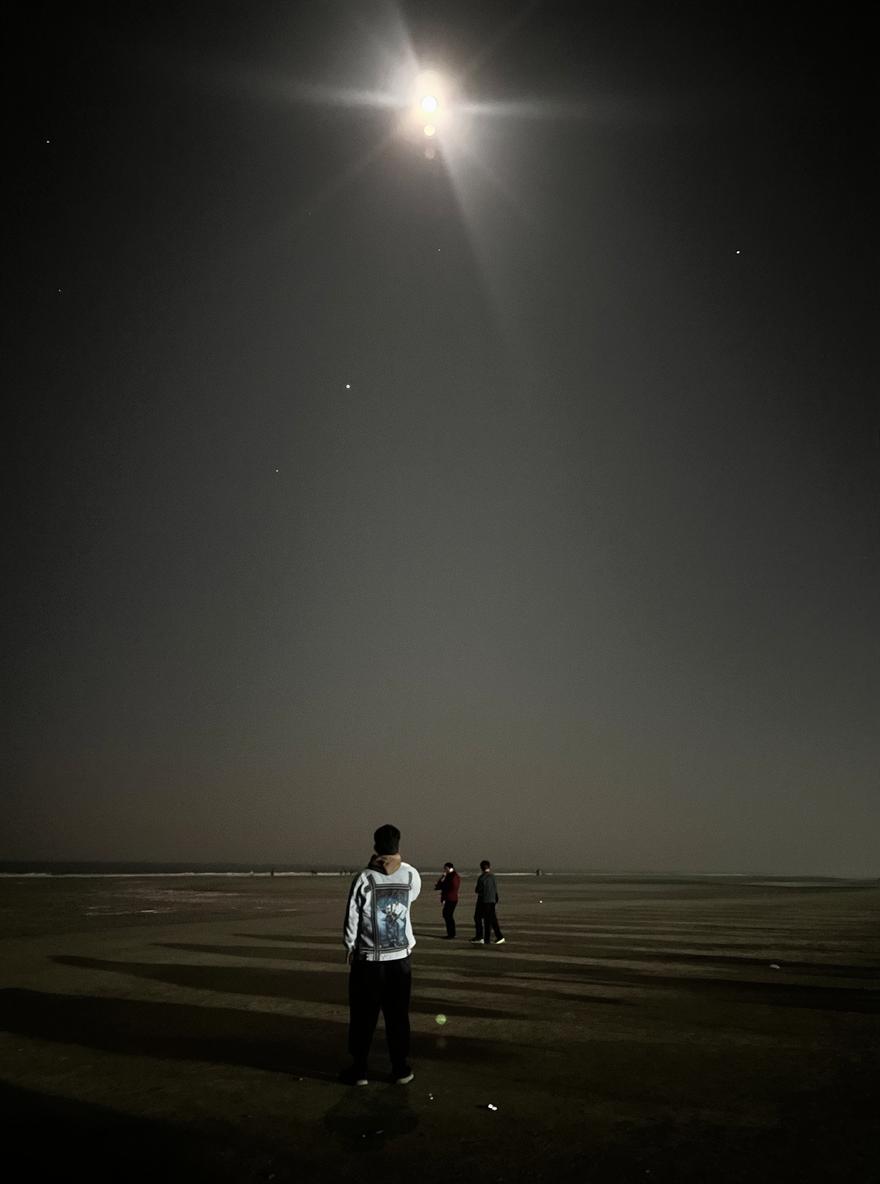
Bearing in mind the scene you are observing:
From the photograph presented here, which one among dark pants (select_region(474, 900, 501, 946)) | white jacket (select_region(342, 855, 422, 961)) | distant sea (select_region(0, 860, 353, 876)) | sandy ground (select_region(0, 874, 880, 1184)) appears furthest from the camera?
distant sea (select_region(0, 860, 353, 876))

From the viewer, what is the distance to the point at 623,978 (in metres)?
11.3

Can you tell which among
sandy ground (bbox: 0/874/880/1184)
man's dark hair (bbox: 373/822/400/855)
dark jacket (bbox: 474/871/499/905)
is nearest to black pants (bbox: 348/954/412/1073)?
sandy ground (bbox: 0/874/880/1184)

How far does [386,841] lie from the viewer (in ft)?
21.2

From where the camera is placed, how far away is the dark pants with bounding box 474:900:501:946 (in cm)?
1565

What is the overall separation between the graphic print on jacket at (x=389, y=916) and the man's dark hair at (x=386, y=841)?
0.74ft

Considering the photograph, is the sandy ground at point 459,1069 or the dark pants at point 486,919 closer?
the sandy ground at point 459,1069

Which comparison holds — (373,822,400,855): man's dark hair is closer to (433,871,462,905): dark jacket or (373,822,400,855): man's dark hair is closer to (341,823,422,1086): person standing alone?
(341,823,422,1086): person standing alone

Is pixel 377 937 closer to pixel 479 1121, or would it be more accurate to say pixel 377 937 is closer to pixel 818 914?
pixel 479 1121

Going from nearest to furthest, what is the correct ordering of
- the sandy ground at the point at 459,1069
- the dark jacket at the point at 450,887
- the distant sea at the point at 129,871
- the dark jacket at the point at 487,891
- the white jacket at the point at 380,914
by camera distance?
the sandy ground at the point at 459,1069 → the white jacket at the point at 380,914 → the dark jacket at the point at 487,891 → the dark jacket at the point at 450,887 → the distant sea at the point at 129,871

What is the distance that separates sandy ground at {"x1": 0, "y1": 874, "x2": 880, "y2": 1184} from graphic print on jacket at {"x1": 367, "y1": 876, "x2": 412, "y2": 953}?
0.97m

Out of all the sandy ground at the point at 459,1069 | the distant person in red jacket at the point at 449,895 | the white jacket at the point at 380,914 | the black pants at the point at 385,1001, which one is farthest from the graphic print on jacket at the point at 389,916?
the distant person in red jacket at the point at 449,895

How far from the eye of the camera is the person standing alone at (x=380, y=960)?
6.09 metres

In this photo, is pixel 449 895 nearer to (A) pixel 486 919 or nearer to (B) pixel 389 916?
(A) pixel 486 919

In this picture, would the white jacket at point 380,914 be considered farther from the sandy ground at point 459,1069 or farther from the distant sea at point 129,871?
the distant sea at point 129,871
